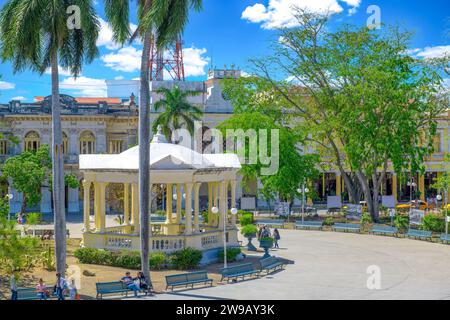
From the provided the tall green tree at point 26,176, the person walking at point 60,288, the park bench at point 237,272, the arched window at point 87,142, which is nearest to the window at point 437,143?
the arched window at point 87,142

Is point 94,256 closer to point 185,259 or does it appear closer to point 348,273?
point 185,259

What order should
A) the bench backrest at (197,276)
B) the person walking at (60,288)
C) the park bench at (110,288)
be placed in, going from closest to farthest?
the person walking at (60,288)
the park bench at (110,288)
the bench backrest at (197,276)

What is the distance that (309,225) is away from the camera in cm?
4416

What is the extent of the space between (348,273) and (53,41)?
15083 millimetres

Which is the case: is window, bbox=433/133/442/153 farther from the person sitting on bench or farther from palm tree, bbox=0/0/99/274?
the person sitting on bench

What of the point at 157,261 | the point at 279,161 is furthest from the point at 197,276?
the point at 279,161

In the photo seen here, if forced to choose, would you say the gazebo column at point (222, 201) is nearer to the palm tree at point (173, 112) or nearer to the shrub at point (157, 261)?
the shrub at point (157, 261)

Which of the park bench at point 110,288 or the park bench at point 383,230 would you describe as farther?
the park bench at point 383,230

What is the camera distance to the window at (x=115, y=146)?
61362 millimetres

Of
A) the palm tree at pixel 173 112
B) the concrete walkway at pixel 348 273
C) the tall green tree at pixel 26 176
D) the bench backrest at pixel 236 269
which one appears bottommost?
the concrete walkway at pixel 348 273

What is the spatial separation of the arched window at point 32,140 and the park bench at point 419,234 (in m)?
35.0

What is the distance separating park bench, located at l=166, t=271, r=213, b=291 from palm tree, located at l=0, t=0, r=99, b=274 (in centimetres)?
442

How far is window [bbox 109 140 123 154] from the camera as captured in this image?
61.4 meters

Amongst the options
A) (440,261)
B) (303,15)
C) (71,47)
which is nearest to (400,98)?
(303,15)
